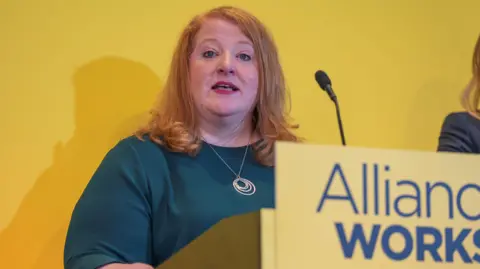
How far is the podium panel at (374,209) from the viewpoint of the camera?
70 centimetres

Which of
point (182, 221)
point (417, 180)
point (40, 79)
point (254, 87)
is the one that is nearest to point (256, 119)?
point (254, 87)

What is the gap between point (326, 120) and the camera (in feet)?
5.68

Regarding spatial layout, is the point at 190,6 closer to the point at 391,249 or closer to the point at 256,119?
the point at 256,119

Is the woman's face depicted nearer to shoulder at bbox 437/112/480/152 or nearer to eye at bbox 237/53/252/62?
eye at bbox 237/53/252/62

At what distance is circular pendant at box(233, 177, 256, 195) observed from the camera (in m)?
1.28

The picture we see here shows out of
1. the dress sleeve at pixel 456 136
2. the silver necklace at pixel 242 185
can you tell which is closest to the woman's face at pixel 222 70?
the silver necklace at pixel 242 185

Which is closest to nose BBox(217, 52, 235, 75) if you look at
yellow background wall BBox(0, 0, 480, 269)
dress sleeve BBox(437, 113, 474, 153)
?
yellow background wall BBox(0, 0, 480, 269)

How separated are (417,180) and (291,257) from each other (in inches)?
6.6

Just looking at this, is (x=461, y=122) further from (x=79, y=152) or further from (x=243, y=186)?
(x=79, y=152)

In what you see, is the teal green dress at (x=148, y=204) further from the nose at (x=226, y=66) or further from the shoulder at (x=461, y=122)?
the shoulder at (x=461, y=122)

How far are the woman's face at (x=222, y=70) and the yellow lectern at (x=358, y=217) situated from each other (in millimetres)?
622

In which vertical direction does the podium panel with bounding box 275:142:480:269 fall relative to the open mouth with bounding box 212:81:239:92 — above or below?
below

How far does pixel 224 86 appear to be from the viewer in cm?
134

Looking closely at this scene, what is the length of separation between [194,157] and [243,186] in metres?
0.11
